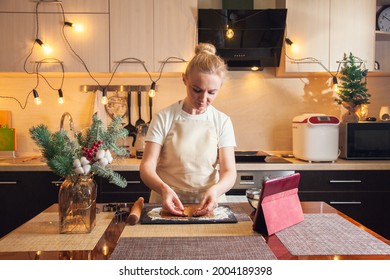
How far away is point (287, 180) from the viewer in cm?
116

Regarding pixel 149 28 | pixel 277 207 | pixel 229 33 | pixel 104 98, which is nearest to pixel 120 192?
pixel 104 98

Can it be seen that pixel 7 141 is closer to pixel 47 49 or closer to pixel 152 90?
pixel 47 49

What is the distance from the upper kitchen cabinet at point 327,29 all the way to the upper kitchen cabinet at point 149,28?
67cm

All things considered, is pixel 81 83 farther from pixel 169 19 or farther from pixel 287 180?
pixel 287 180

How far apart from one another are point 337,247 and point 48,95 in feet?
8.04

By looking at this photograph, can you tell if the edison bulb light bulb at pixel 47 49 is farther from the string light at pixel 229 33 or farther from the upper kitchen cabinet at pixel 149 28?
the string light at pixel 229 33

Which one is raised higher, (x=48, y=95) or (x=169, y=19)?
(x=169, y=19)

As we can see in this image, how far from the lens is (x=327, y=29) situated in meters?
2.64

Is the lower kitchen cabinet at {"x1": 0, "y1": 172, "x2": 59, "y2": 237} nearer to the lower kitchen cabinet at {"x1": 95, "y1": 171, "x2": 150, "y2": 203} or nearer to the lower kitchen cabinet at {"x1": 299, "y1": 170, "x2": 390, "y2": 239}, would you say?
the lower kitchen cabinet at {"x1": 95, "y1": 171, "x2": 150, "y2": 203}

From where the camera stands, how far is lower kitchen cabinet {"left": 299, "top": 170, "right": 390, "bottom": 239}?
95.3 inches

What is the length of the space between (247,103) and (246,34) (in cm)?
53

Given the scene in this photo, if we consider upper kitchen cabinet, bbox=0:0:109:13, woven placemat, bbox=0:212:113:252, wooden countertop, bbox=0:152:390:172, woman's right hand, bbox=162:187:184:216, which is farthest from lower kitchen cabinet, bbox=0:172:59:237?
woman's right hand, bbox=162:187:184:216

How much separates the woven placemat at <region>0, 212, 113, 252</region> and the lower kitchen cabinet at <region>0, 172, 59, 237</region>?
1.26 m

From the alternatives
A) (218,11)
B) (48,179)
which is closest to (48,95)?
(48,179)
